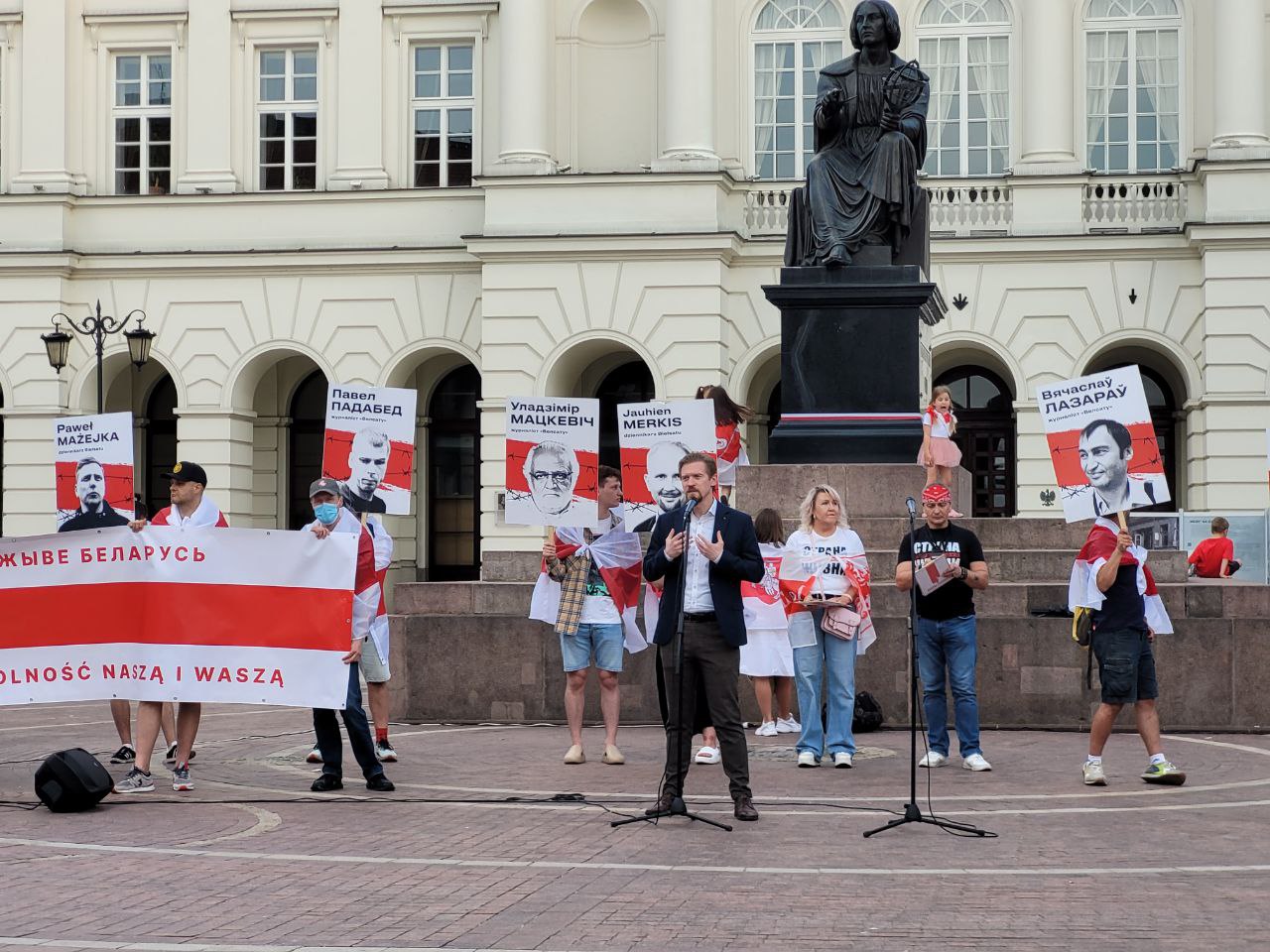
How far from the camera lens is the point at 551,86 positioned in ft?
125

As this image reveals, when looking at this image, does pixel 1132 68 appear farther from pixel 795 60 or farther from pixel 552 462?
pixel 552 462

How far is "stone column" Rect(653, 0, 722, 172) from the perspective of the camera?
36.0 metres

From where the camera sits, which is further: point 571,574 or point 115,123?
point 115,123

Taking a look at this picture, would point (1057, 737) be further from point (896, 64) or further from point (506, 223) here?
point (506, 223)

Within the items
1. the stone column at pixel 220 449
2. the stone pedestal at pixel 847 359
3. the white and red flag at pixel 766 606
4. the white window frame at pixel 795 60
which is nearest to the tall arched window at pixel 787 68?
the white window frame at pixel 795 60

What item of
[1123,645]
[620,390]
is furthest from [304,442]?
[1123,645]

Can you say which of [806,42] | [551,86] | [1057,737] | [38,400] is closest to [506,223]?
[551,86]

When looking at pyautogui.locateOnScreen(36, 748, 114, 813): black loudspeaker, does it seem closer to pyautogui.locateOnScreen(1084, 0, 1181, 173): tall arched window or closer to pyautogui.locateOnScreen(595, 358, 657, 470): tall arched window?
pyautogui.locateOnScreen(595, 358, 657, 470): tall arched window

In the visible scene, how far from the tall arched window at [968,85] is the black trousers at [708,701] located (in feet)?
88.8

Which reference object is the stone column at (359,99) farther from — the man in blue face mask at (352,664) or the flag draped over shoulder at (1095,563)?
the flag draped over shoulder at (1095,563)

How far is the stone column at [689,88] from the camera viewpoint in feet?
118

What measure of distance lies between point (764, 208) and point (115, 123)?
13143mm

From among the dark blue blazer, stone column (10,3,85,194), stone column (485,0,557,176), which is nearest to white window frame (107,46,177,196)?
stone column (10,3,85,194)

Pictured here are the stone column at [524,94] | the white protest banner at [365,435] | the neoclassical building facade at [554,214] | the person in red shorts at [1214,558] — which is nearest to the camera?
the white protest banner at [365,435]
